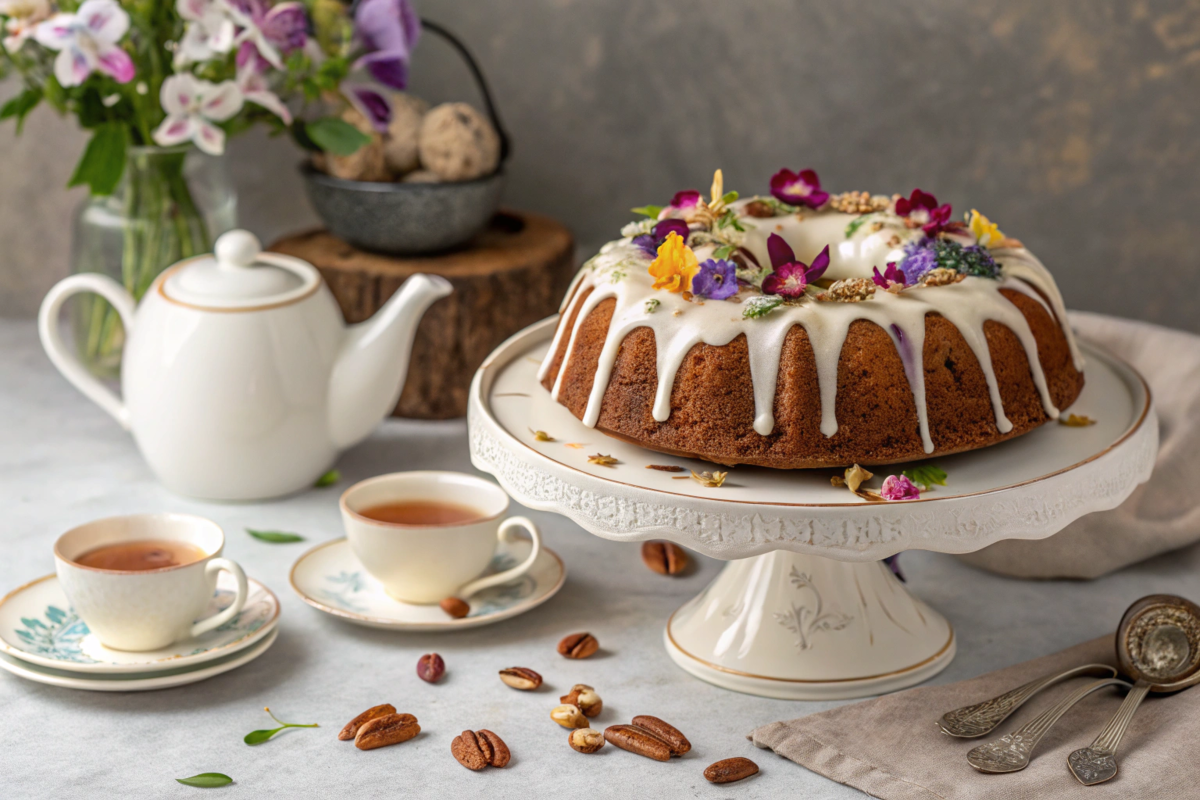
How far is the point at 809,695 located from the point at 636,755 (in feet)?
0.76

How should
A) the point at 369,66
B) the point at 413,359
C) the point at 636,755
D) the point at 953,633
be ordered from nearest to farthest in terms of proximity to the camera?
the point at 636,755, the point at 953,633, the point at 369,66, the point at 413,359

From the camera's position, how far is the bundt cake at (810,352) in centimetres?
128

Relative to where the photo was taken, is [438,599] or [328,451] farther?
[328,451]

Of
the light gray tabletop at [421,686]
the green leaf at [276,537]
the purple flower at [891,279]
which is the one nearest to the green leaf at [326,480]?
the light gray tabletop at [421,686]

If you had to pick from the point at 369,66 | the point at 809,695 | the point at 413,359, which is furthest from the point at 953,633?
the point at 369,66

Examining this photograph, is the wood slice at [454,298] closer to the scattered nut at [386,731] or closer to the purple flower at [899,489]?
the scattered nut at [386,731]

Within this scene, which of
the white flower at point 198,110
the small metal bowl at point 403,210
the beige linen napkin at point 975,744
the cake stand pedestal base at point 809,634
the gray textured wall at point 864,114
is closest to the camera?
the beige linen napkin at point 975,744

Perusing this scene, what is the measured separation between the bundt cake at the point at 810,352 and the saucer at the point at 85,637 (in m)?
0.46

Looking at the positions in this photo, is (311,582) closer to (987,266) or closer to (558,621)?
(558,621)

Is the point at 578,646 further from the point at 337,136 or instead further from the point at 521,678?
the point at 337,136

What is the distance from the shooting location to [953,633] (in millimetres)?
1552

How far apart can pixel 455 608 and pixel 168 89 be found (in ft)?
3.17

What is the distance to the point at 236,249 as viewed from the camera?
1.83 meters

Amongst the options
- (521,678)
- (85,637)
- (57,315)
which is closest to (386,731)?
(521,678)
